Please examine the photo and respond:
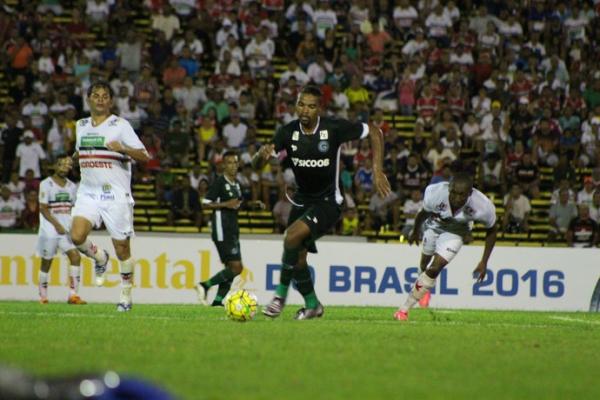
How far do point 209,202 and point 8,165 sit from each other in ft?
30.6

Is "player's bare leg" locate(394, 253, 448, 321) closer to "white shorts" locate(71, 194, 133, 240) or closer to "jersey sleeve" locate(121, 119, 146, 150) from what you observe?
"white shorts" locate(71, 194, 133, 240)

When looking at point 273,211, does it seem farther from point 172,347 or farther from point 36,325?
point 172,347

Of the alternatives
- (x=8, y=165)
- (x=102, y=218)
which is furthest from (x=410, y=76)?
(x=102, y=218)

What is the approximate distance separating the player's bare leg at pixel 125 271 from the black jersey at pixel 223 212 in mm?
3714

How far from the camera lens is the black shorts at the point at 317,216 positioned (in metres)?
13.4

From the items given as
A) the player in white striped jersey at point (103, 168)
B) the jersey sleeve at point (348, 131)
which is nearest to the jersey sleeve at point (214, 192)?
the player in white striped jersey at point (103, 168)

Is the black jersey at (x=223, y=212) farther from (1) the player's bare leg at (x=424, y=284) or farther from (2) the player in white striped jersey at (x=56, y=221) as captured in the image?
(1) the player's bare leg at (x=424, y=284)

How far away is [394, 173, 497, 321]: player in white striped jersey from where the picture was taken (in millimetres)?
14383

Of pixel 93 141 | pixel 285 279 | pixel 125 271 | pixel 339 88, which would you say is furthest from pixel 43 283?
pixel 339 88

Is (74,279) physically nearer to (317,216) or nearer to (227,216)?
(227,216)

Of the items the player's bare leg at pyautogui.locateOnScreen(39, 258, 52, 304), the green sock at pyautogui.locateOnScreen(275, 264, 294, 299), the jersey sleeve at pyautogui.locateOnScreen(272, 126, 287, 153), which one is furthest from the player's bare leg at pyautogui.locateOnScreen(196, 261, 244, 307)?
the jersey sleeve at pyautogui.locateOnScreen(272, 126, 287, 153)

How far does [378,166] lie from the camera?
43.9 ft

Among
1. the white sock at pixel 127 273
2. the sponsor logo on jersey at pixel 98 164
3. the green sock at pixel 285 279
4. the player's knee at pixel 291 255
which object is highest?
the sponsor logo on jersey at pixel 98 164

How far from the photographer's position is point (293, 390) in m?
7.59
